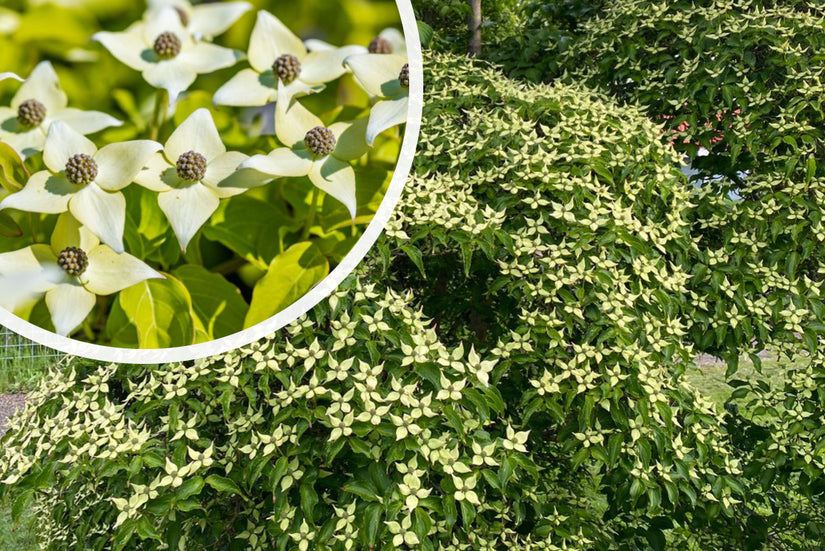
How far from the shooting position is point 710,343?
7.73 feet

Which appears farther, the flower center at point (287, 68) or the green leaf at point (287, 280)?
the green leaf at point (287, 280)

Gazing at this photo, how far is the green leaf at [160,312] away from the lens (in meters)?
0.93

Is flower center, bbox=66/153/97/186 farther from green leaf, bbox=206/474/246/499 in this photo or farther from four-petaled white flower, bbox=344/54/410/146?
green leaf, bbox=206/474/246/499

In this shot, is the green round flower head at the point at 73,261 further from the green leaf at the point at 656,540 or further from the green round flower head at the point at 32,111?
the green leaf at the point at 656,540

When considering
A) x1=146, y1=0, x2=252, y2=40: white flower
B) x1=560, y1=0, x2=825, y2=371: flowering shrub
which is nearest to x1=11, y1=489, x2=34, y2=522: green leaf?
x1=146, y1=0, x2=252, y2=40: white flower

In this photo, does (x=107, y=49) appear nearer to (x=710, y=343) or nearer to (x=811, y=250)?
(x=710, y=343)

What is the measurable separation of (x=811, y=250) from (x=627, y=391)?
1153 mm

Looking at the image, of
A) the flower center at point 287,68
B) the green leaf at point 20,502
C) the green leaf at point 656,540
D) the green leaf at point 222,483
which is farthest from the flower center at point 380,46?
the green leaf at point 656,540

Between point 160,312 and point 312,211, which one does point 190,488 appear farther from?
point 312,211

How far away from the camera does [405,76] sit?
3.31ft

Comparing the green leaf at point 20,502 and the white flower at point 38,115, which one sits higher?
the white flower at point 38,115

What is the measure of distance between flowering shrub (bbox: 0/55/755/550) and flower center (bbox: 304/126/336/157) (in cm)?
82

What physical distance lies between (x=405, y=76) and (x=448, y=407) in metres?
0.88

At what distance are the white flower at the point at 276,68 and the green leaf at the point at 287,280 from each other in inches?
8.3
